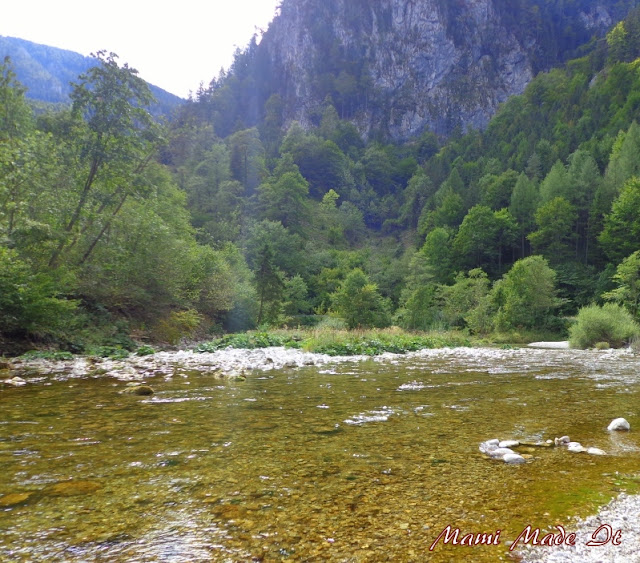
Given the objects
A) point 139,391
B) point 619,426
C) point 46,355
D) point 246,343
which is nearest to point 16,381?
point 139,391

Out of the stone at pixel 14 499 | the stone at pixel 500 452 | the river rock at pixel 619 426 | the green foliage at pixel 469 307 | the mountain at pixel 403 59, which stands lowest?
the green foliage at pixel 469 307

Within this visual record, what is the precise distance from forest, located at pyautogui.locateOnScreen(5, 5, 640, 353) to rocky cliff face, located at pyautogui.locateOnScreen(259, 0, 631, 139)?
8.45 m

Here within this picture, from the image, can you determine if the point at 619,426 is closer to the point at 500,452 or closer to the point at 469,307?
the point at 500,452

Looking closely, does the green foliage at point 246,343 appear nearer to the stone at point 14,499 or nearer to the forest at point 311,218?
the forest at point 311,218

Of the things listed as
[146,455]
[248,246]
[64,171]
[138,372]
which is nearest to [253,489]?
[146,455]

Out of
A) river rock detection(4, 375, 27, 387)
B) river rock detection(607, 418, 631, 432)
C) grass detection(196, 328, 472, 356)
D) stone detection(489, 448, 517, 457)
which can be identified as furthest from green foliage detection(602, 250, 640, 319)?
river rock detection(4, 375, 27, 387)

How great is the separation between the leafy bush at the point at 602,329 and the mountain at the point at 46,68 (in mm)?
144510

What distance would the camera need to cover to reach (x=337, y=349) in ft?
56.2

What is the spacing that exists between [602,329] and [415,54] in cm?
13817

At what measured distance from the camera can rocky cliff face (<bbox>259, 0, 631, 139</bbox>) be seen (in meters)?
135

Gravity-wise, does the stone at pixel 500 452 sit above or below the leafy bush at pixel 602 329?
above

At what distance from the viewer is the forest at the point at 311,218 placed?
55.3 feet

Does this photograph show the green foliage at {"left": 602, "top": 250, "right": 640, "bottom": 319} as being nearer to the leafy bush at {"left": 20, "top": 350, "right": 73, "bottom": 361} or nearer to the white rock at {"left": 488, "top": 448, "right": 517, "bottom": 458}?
the white rock at {"left": 488, "top": 448, "right": 517, "bottom": 458}

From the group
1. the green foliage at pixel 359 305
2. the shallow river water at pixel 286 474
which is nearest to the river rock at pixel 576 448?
the shallow river water at pixel 286 474
